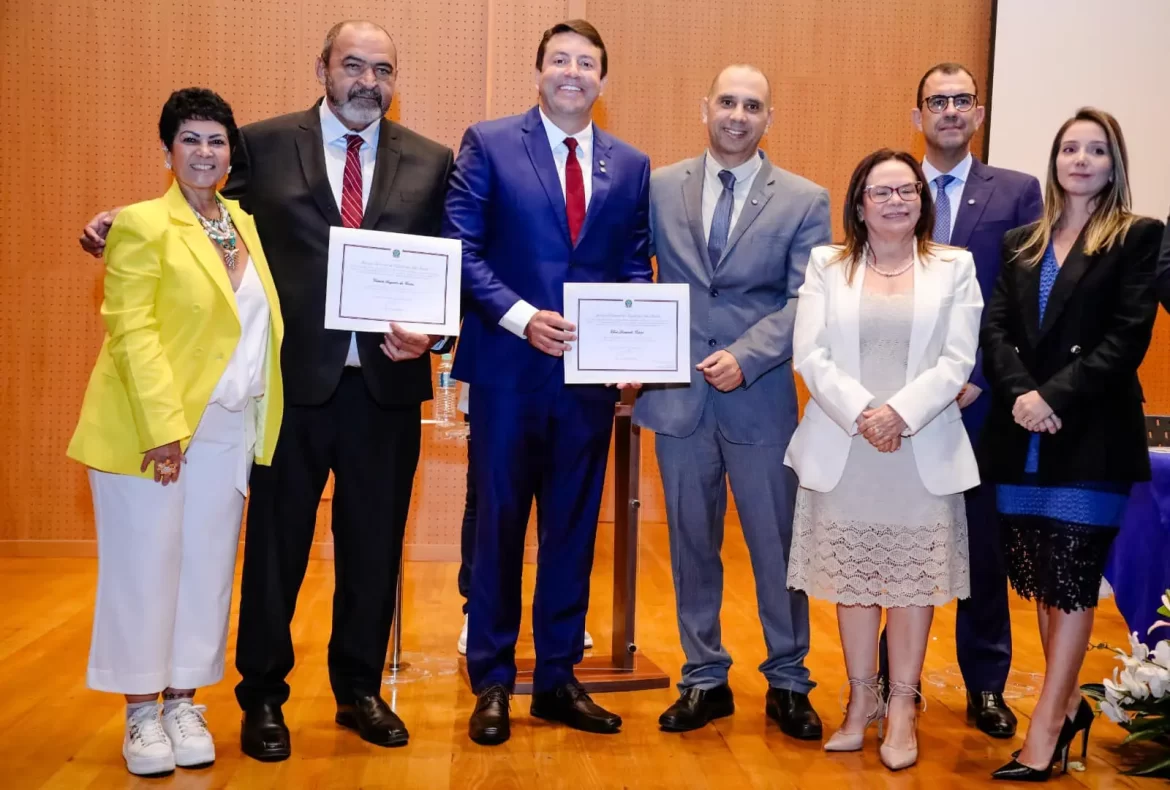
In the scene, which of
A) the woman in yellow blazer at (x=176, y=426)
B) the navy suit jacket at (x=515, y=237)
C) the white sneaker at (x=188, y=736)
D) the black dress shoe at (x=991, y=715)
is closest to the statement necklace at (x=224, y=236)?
the woman in yellow blazer at (x=176, y=426)

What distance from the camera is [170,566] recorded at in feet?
9.66

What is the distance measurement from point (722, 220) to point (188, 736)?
7.04 feet

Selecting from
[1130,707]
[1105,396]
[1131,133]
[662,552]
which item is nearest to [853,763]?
[1130,707]

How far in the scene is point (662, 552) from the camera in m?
6.58

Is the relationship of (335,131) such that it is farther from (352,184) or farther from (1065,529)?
(1065,529)

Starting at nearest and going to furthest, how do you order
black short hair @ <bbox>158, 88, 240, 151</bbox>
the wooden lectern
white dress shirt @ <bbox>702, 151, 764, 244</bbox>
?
1. black short hair @ <bbox>158, 88, 240, 151</bbox>
2. white dress shirt @ <bbox>702, 151, 764, 244</bbox>
3. the wooden lectern

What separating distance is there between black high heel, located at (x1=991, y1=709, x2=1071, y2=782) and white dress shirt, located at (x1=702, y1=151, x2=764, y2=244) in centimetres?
174

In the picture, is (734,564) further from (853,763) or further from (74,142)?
(74,142)

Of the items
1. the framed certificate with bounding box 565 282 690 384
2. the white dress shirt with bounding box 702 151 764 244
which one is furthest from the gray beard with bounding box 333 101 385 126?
the white dress shirt with bounding box 702 151 764 244

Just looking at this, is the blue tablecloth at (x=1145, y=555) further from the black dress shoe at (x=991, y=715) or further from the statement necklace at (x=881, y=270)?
the statement necklace at (x=881, y=270)

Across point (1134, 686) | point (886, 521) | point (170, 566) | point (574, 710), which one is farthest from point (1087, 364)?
point (170, 566)

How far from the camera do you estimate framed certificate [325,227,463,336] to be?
3014 mm

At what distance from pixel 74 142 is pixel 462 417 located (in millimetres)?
2915

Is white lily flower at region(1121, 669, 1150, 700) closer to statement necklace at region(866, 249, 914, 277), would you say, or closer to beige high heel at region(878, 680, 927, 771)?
beige high heel at region(878, 680, 927, 771)
